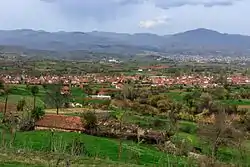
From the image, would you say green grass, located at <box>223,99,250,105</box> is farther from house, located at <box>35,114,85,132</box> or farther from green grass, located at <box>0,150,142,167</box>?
green grass, located at <box>0,150,142,167</box>

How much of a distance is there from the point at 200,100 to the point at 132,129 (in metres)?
26.1

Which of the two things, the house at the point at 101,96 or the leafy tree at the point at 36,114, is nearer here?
the leafy tree at the point at 36,114

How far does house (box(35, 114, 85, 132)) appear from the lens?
46469 mm

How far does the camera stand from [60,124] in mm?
47688

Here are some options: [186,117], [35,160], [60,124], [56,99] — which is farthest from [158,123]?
[35,160]

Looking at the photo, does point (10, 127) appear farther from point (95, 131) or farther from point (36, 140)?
point (95, 131)

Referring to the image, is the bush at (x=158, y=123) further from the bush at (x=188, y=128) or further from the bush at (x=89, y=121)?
the bush at (x=89, y=121)

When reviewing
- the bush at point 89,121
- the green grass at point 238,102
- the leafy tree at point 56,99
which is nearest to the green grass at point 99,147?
the bush at point 89,121

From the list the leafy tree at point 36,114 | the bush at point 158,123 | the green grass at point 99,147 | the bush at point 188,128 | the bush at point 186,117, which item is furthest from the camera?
the bush at point 186,117

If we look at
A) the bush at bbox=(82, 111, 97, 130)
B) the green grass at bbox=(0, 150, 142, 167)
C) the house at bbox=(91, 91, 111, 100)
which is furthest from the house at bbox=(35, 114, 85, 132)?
the house at bbox=(91, 91, 111, 100)

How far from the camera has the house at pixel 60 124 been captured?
46469 millimetres

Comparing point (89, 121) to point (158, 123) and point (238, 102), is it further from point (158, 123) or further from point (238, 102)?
point (238, 102)

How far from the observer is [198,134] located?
1863 inches

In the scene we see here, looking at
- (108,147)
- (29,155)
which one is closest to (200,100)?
(108,147)
